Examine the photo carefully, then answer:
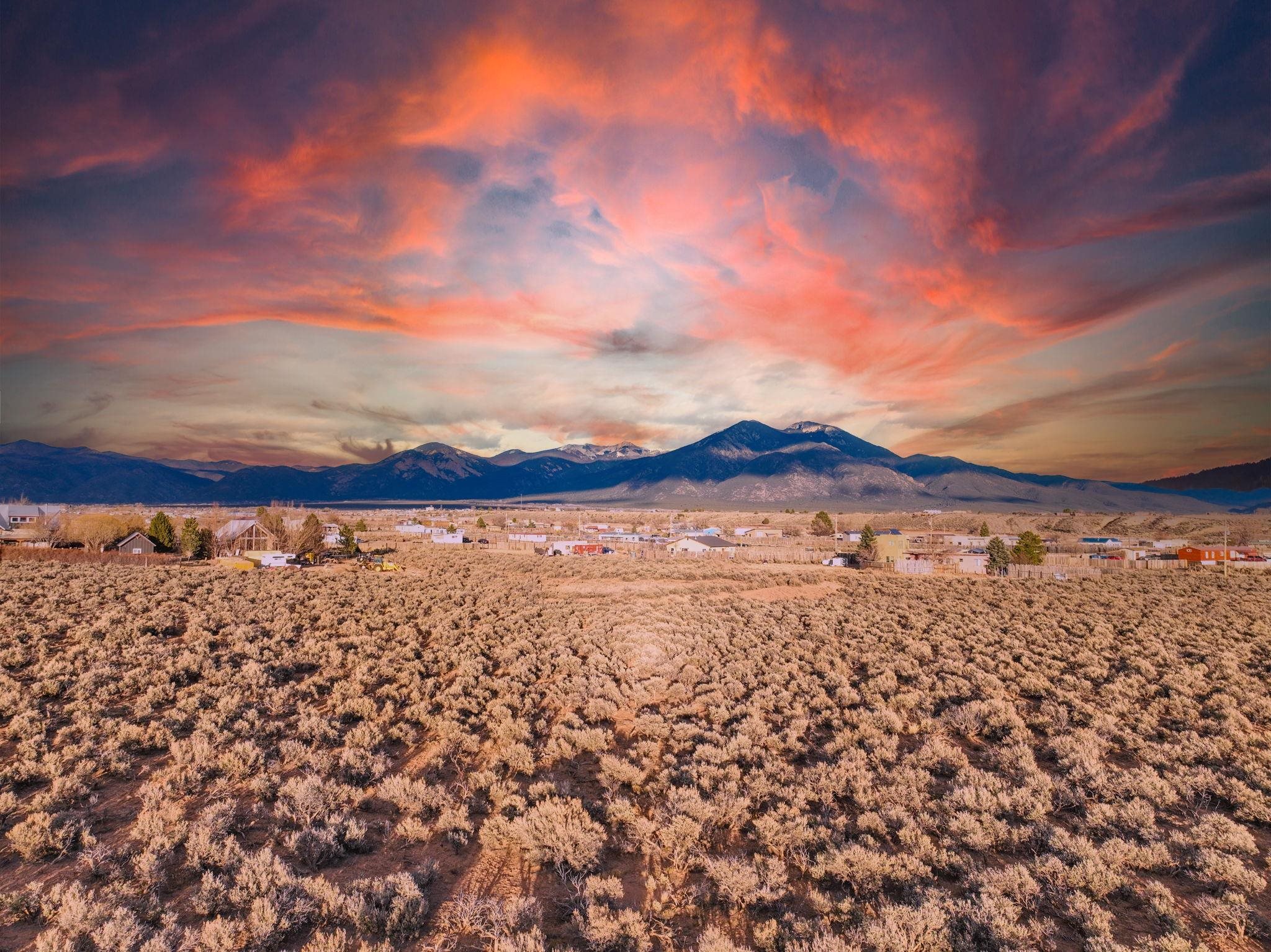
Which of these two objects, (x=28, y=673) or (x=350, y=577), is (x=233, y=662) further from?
(x=350, y=577)

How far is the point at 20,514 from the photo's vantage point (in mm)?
79438

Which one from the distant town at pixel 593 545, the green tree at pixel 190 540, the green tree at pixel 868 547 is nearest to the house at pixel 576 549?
the distant town at pixel 593 545

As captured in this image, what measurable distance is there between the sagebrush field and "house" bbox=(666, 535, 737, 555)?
44.7 m

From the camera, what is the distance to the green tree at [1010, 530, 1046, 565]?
5412cm

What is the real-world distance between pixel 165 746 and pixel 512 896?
7.55 m

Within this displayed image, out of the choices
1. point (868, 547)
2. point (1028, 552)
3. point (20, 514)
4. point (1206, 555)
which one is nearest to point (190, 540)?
A: point (20, 514)

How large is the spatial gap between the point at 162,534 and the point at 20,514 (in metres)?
56.9

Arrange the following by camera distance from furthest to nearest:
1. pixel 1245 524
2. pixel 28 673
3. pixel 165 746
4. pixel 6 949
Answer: pixel 1245 524
pixel 28 673
pixel 165 746
pixel 6 949

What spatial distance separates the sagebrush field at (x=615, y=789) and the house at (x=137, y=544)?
3509cm

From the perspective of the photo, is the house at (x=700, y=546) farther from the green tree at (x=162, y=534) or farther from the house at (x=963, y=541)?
the green tree at (x=162, y=534)

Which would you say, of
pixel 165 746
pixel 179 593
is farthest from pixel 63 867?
pixel 179 593

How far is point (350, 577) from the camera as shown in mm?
34938

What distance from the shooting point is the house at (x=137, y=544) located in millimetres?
45969

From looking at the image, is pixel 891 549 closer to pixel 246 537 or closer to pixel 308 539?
pixel 308 539
